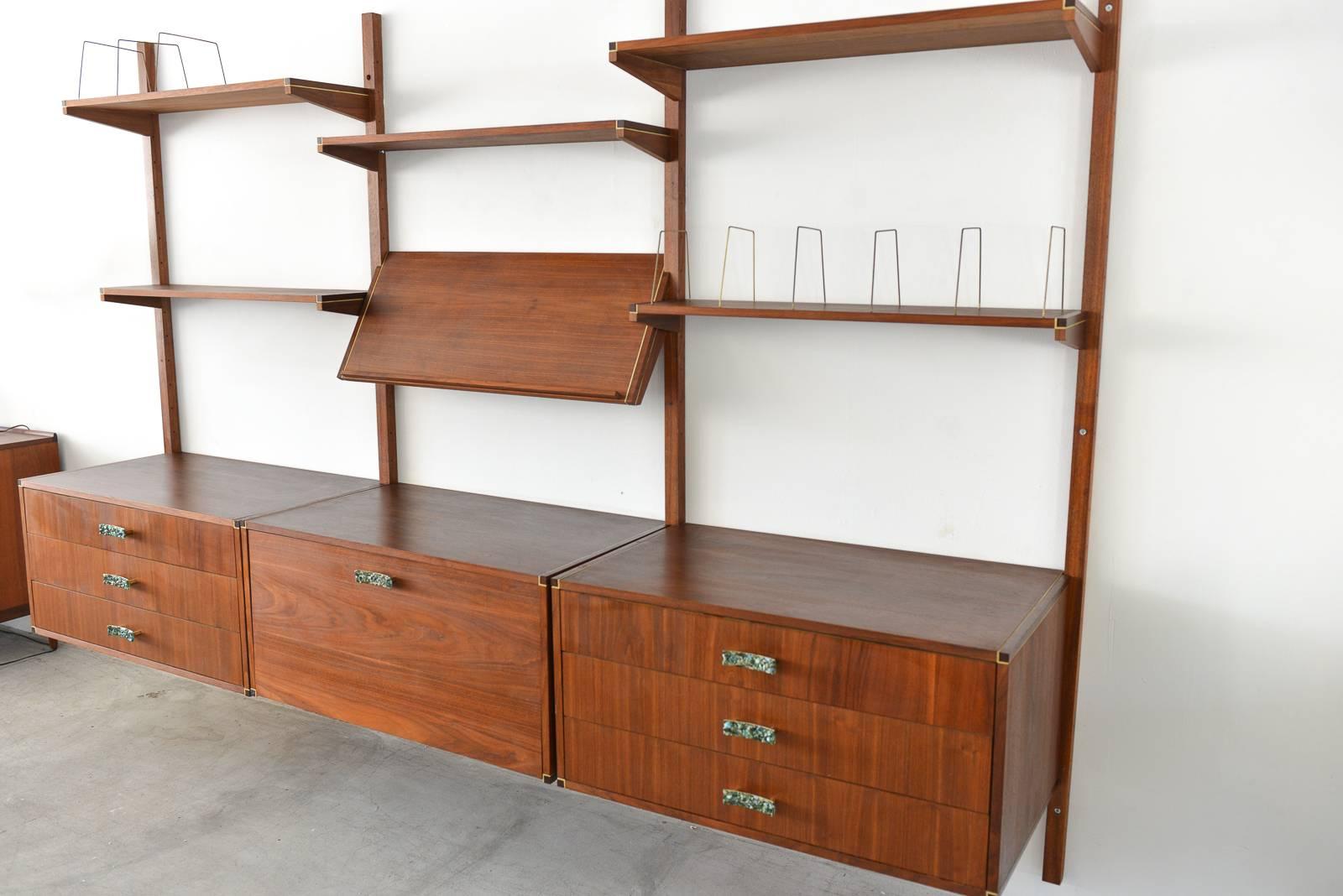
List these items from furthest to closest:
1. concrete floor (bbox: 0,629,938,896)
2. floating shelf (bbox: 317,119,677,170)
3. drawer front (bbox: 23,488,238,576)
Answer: drawer front (bbox: 23,488,238,576) < concrete floor (bbox: 0,629,938,896) < floating shelf (bbox: 317,119,677,170)

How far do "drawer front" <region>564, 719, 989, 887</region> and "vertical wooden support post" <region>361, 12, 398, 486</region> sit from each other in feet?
3.56

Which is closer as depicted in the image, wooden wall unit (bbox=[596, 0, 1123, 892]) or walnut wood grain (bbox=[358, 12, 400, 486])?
wooden wall unit (bbox=[596, 0, 1123, 892])

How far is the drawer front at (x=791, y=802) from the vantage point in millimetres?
1788

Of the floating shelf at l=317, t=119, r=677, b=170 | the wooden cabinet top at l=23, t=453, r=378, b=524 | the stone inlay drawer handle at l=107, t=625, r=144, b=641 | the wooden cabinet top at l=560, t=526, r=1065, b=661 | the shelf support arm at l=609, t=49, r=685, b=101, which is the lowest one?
the stone inlay drawer handle at l=107, t=625, r=144, b=641

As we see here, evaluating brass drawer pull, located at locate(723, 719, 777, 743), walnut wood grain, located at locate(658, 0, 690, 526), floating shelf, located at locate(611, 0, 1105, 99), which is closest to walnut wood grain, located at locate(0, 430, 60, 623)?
walnut wood grain, located at locate(658, 0, 690, 526)

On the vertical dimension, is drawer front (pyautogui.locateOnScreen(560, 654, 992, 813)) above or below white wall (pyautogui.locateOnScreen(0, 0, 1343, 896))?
below

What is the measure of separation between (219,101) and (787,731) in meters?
2.19

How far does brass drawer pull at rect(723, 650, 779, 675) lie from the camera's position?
1883mm

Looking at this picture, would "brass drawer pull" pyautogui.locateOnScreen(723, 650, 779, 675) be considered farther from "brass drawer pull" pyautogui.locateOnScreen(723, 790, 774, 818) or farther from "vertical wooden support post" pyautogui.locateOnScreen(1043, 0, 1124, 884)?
"vertical wooden support post" pyautogui.locateOnScreen(1043, 0, 1124, 884)

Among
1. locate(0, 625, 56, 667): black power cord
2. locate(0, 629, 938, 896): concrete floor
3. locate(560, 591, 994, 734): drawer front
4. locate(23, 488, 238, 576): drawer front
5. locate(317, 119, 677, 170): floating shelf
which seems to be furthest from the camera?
locate(0, 625, 56, 667): black power cord

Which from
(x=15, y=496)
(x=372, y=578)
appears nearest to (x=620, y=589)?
(x=372, y=578)

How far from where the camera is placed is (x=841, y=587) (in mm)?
2041

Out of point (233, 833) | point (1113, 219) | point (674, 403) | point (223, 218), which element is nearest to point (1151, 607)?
point (1113, 219)

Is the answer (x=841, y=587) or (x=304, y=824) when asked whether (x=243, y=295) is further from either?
(x=841, y=587)
